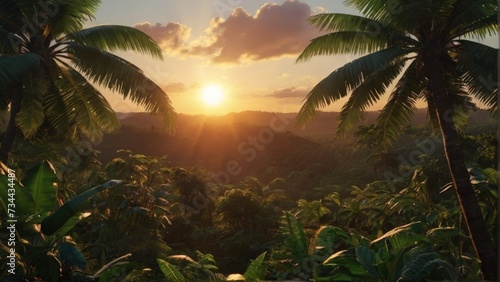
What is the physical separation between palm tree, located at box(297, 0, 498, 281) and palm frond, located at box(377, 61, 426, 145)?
3 cm

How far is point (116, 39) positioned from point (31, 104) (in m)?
3.05

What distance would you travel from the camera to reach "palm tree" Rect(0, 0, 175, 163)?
12820 mm

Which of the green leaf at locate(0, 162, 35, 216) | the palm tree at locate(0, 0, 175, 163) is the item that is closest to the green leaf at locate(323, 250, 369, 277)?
the green leaf at locate(0, 162, 35, 216)

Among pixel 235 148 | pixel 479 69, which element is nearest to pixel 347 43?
pixel 479 69

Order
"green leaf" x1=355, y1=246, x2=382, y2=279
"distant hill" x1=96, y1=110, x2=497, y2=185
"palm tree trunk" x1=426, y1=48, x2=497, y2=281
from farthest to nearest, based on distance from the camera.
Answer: "distant hill" x1=96, y1=110, x2=497, y2=185 → "palm tree trunk" x1=426, y1=48, x2=497, y2=281 → "green leaf" x1=355, y1=246, x2=382, y2=279

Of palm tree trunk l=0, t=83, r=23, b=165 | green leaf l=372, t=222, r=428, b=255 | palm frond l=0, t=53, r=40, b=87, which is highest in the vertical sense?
palm frond l=0, t=53, r=40, b=87

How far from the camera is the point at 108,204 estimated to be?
1024 inches

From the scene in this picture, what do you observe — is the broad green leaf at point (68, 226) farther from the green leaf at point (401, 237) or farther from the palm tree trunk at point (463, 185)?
the palm tree trunk at point (463, 185)

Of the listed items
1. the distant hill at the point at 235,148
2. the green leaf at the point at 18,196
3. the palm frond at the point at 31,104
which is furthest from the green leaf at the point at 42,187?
the distant hill at the point at 235,148

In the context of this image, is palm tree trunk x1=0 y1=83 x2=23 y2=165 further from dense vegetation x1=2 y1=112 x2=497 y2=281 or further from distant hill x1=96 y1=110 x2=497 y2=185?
distant hill x1=96 y1=110 x2=497 y2=185

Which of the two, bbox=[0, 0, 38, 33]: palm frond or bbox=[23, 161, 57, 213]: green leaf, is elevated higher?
bbox=[0, 0, 38, 33]: palm frond

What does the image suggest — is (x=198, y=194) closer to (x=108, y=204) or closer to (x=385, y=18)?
(x=108, y=204)

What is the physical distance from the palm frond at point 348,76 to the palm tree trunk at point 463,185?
92 cm

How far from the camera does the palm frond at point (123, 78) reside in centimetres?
1317
